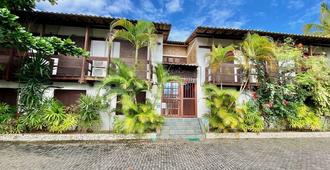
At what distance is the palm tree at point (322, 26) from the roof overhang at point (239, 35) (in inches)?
243

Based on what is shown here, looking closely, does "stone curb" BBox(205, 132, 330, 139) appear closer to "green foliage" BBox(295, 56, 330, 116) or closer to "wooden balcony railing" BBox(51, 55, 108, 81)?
"green foliage" BBox(295, 56, 330, 116)

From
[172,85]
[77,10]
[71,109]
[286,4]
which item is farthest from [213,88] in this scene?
[286,4]

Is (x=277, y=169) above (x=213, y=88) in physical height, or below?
below

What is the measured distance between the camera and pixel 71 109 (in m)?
10.5

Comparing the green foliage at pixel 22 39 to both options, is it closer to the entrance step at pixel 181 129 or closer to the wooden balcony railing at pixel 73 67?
the wooden balcony railing at pixel 73 67

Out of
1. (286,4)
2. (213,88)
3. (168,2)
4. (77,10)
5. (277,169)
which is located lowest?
(277,169)

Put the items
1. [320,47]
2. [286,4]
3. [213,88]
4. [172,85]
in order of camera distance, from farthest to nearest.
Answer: [286,4] < [320,47] < [172,85] < [213,88]

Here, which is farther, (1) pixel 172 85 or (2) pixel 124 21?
(1) pixel 172 85

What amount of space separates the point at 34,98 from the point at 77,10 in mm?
5152

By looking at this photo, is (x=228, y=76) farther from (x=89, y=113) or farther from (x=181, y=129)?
(x=89, y=113)

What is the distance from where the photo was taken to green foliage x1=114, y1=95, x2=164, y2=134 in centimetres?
985

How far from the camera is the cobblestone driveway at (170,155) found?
6.27 meters

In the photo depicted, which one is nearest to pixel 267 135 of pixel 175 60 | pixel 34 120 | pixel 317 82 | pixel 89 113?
pixel 317 82

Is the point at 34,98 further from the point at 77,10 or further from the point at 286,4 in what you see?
the point at 286,4
